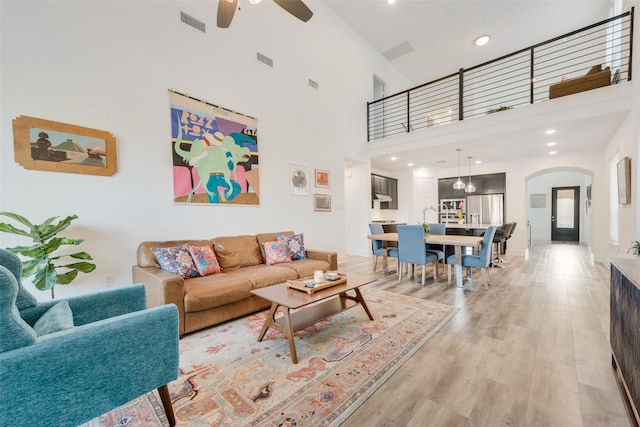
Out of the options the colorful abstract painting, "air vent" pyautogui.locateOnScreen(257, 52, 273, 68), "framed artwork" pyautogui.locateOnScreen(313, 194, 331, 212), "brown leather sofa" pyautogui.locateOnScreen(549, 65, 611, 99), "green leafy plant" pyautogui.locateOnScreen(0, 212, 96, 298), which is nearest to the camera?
"green leafy plant" pyautogui.locateOnScreen(0, 212, 96, 298)

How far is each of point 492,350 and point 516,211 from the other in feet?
20.8

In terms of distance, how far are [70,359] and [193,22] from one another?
4.16m

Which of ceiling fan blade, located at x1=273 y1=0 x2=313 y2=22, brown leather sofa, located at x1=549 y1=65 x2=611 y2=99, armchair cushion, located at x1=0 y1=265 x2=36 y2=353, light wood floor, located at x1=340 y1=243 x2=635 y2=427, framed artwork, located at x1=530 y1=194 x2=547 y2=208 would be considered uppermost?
ceiling fan blade, located at x1=273 y1=0 x2=313 y2=22

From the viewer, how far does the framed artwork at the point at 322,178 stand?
5.30 meters

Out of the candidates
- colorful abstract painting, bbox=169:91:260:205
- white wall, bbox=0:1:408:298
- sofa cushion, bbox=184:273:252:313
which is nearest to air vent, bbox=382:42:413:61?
white wall, bbox=0:1:408:298

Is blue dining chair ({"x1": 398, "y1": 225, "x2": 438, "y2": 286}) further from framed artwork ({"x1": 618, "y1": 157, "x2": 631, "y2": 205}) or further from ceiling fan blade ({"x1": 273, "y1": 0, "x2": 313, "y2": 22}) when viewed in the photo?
ceiling fan blade ({"x1": 273, "y1": 0, "x2": 313, "y2": 22})

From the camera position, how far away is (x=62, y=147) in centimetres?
255

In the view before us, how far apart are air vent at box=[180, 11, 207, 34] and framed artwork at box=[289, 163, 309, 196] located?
2.36m

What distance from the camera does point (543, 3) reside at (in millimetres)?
5262

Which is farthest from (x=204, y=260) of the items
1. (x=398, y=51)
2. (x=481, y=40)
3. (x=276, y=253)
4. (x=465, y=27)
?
(x=481, y=40)

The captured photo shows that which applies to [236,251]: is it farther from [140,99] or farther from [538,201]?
[538,201]

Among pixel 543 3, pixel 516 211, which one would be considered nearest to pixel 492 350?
pixel 516 211

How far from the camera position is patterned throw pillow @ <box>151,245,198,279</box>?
2754 mm

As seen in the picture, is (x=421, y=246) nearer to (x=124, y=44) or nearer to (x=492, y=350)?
(x=492, y=350)
